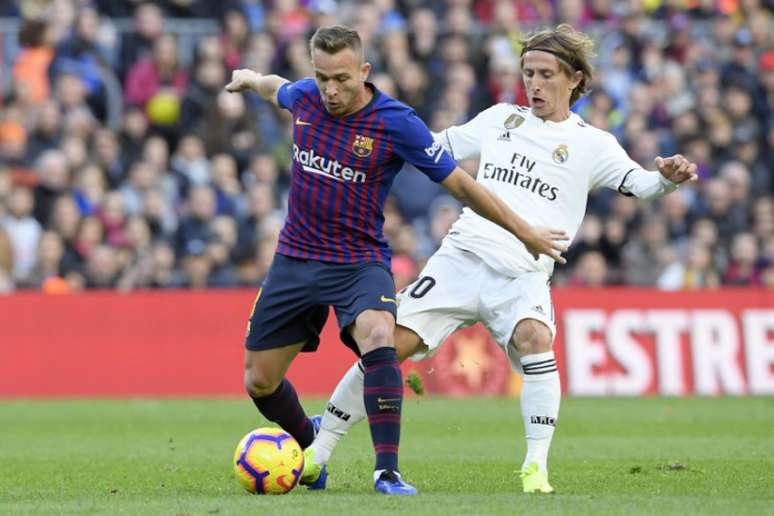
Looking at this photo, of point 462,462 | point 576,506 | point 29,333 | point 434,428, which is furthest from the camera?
point 29,333

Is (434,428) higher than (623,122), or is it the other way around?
(623,122)

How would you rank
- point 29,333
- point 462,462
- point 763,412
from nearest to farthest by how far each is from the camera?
point 462,462, point 763,412, point 29,333

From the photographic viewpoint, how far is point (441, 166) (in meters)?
8.30

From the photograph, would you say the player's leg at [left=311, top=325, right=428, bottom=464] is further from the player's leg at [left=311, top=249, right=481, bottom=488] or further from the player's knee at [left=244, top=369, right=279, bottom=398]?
the player's knee at [left=244, top=369, right=279, bottom=398]

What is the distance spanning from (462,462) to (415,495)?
2.50 meters

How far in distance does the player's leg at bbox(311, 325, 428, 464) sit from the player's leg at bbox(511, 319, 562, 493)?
0.65m

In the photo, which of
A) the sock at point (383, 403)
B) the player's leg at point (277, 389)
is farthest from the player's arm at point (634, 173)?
the player's leg at point (277, 389)

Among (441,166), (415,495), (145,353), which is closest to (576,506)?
(415,495)

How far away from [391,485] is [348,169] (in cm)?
168

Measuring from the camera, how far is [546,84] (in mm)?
9070

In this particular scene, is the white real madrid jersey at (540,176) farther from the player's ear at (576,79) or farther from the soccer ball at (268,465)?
the soccer ball at (268,465)

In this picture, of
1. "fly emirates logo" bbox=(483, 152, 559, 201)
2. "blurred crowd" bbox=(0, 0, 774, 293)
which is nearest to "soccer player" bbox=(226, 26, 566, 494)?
"fly emirates logo" bbox=(483, 152, 559, 201)

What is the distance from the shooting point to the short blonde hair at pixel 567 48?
9.02m

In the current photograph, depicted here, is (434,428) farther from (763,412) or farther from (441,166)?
(441,166)
